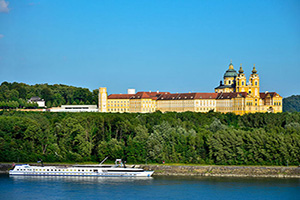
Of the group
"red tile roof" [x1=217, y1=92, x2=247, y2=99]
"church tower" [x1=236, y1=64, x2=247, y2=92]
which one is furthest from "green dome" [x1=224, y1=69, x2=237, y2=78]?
"red tile roof" [x1=217, y1=92, x2=247, y2=99]

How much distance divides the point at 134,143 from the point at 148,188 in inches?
438

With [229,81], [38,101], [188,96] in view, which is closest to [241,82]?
[229,81]

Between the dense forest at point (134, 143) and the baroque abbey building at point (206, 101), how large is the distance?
50.1m

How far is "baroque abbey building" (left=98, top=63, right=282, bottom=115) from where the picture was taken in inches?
4493

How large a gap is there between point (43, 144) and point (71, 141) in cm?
284

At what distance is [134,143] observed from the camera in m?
58.6

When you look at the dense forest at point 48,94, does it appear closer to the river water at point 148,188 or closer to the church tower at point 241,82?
the church tower at point 241,82

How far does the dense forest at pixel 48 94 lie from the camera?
130 meters

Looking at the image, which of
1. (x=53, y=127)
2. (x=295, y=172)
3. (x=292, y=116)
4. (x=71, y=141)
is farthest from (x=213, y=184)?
(x=292, y=116)

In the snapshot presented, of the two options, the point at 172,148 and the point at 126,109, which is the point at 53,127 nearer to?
the point at 172,148

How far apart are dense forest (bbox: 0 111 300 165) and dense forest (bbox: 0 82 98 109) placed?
6418cm

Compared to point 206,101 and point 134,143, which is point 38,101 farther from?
point 134,143

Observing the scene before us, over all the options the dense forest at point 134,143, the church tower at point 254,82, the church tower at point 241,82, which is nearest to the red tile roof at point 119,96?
the church tower at point 241,82

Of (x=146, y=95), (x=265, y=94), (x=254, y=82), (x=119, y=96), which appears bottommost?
(x=119, y=96)
